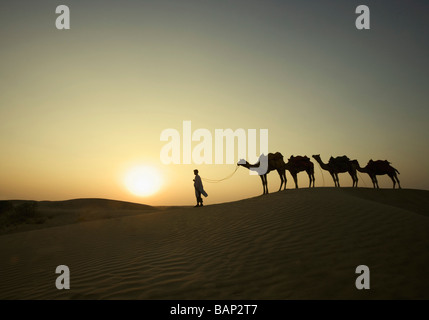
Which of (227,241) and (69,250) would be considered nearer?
(227,241)

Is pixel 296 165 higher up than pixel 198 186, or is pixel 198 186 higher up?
pixel 296 165

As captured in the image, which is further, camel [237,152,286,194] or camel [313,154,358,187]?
camel [313,154,358,187]

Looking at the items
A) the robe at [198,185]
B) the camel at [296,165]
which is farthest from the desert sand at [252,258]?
the camel at [296,165]

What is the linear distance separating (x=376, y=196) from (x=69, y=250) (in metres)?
19.7

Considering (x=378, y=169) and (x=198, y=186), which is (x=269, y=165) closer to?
(x=198, y=186)

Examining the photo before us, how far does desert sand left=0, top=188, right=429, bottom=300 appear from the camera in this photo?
446 cm

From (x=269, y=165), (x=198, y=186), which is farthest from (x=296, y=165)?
(x=198, y=186)

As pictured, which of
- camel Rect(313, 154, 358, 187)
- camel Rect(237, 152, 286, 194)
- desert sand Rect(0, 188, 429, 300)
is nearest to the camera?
desert sand Rect(0, 188, 429, 300)

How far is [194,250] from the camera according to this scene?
7.27 metres

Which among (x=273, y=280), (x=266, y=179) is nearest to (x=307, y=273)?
(x=273, y=280)

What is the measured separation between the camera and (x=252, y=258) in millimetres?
5855

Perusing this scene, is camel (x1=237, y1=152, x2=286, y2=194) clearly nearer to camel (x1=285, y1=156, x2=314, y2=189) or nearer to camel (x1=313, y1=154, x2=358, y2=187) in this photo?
camel (x1=285, y1=156, x2=314, y2=189)

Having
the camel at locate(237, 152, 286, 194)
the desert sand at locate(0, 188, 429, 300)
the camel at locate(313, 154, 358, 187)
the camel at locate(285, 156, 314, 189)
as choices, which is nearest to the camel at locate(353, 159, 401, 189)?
the camel at locate(313, 154, 358, 187)
